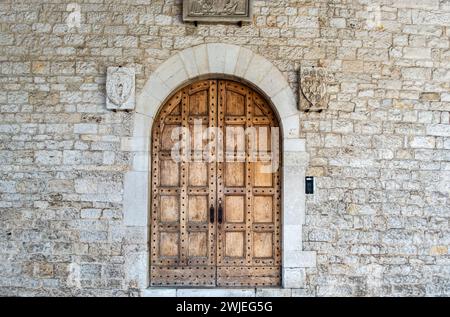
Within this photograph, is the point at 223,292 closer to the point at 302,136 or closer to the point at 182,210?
the point at 182,210

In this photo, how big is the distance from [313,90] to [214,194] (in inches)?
65.1

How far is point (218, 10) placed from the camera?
5980 mm

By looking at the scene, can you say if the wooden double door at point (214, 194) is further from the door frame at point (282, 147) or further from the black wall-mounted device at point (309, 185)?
the black wall-mounted device at point (309, 185)

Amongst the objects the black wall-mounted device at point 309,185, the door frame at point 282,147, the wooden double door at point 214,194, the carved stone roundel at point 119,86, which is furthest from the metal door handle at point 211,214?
the carved stone roundel at point 119,86

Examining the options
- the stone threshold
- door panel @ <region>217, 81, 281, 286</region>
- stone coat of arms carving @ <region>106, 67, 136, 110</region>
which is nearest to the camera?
the stone threshold

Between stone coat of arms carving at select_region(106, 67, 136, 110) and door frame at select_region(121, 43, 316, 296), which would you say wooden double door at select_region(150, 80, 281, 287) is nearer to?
door frame at select_region(121, 43, 316, 296)

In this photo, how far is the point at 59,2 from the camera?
6.07m

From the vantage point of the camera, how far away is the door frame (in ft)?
19.1

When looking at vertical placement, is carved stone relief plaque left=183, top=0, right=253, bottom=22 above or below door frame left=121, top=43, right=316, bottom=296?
above

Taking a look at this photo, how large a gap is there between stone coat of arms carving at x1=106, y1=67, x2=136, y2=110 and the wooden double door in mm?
439

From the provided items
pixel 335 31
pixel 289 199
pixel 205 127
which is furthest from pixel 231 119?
pixel 335 31

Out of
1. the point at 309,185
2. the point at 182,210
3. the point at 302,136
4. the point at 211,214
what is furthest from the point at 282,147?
the point at 182,210

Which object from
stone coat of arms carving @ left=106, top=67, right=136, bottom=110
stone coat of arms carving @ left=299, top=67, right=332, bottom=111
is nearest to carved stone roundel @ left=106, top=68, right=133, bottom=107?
stone coat of arms carving @ left=106, top=67, right=136, bottom=110

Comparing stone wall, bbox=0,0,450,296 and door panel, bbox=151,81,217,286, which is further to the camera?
door panel, bbox=151,81,217,286
